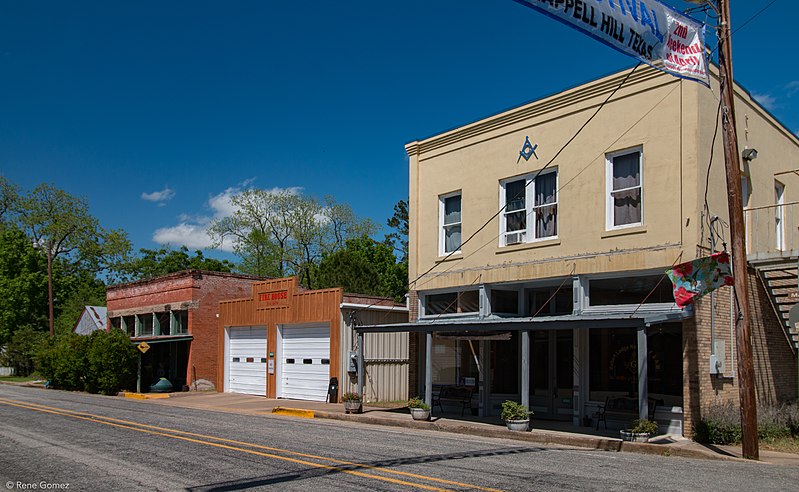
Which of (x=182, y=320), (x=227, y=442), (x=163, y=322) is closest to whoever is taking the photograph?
(x=227, y=442)

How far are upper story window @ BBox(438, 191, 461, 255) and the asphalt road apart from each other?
6.36 meters

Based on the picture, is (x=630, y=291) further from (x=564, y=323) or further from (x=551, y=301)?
(x=551, y=301)

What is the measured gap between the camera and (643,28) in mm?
10180

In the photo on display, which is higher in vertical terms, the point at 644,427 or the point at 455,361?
the point at 455,361

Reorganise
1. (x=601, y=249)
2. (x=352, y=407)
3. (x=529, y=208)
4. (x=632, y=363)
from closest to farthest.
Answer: (x=632, y=363) → (x=601, y=249) → (x=529, y=208) → (x=352, y=407)

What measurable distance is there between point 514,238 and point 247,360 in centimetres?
1439

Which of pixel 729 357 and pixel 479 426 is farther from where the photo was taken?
pixel 479 426

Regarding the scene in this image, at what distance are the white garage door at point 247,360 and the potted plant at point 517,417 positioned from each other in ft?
47.1

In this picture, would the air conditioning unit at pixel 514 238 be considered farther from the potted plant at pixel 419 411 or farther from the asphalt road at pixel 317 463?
the asphalt road at pixel 317 463

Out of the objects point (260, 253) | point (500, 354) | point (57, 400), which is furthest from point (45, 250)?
point (500, 354)

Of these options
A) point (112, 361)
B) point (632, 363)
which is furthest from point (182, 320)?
point (632, 363)

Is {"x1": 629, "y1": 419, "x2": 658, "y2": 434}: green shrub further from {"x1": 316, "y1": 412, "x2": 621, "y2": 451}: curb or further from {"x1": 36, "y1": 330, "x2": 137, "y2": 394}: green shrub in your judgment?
{"x1": 36, "y1": 330, "x2": 137, "y2": 394}: green shrub

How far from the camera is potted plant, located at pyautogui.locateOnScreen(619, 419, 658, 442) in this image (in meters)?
13.5

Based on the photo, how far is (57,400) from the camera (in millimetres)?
25828
